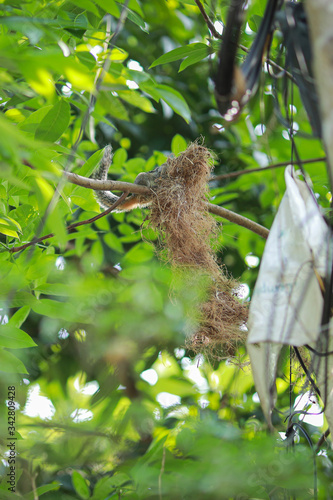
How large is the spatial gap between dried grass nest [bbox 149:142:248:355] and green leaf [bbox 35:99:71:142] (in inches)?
20.2

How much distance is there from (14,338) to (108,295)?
52 cm

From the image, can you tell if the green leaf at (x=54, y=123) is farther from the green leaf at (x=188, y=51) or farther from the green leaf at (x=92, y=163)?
the green leaf at (x=188, y=51)

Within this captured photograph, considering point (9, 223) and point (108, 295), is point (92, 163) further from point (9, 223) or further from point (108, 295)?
point (108, 295)

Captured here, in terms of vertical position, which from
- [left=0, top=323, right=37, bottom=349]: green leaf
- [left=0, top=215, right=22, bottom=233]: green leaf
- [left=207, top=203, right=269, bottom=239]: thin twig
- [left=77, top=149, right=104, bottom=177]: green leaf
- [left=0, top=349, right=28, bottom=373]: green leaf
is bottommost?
[left=0, top=323, right=37, bottom=349]: green leaf

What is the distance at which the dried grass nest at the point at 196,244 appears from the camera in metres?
1.73

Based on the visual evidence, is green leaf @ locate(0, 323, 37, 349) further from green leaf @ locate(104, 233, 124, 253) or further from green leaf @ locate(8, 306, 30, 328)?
green leaf @ locate(104, 233, 124, 253)

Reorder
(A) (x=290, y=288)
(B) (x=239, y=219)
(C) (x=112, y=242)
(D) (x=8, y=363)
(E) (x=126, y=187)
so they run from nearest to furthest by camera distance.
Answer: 1. (A) (x=290, y=288)
2. (D) (x=8, y=363)
3. (E) (x=126, y=187)
4. (B) (x=239, y=219)
5. (C) (x=112, y=242)

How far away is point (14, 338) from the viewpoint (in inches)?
58.3

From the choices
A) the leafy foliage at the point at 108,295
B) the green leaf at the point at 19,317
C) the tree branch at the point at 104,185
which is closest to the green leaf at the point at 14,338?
the leafy foliage at the point at 108,295

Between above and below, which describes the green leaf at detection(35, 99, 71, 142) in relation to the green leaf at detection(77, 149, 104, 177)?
above

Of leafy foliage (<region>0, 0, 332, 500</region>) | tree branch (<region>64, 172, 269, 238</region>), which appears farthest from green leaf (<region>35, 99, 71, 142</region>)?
tree branch (<region>64, 172, 269, 238</region>)

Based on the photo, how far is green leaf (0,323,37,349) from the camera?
4.79 ft

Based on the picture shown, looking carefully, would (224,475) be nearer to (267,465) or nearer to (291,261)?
(267,465)

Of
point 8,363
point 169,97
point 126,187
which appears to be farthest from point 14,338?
point 169,97
